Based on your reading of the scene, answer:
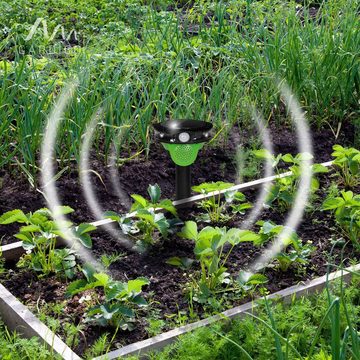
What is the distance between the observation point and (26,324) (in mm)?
3104

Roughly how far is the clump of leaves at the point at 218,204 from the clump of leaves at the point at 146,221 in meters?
0.19

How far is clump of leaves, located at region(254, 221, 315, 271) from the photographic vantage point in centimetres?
343

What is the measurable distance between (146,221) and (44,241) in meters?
0.51

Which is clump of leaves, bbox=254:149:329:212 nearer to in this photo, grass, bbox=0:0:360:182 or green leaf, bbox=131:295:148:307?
grass, bbox=0:0:360:182

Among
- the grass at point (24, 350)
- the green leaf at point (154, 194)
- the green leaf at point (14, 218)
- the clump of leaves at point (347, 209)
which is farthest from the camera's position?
the green leaf at point (154, 194)

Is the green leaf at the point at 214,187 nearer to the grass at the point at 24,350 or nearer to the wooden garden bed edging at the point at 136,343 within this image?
the wooden garden bed edging at the point at 136,343

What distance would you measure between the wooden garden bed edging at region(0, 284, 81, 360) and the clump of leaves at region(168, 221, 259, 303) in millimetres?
620

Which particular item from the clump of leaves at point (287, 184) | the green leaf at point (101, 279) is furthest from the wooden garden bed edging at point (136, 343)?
the clump of leaves at point (287, 184)

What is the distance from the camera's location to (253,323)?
3.09 m

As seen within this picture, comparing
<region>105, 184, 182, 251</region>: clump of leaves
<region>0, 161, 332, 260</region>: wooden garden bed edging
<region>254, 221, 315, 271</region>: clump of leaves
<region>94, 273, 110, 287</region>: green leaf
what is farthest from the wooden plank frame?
<region>105, 184, 182, 251</region>: clump of leaves

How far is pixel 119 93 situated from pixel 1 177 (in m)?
0.77

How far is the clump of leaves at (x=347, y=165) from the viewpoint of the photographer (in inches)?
164

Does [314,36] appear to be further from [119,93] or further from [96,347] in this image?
[96,347]

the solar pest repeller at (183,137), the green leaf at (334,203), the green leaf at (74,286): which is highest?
the solar pest repeller at (183,137)
